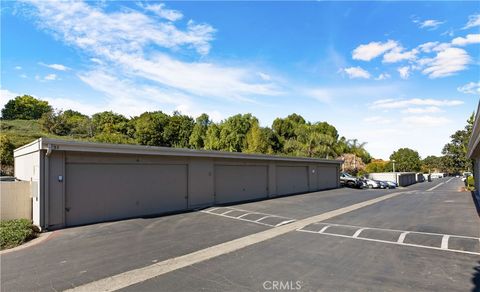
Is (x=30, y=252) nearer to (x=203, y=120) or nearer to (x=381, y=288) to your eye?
(x=381, y=288)

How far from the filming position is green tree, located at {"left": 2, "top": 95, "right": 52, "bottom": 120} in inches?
3258

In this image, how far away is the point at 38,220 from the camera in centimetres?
1109

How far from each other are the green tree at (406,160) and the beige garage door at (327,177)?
4837 cm

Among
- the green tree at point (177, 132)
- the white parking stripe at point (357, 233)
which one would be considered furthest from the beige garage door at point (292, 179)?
the green tree at point (177, 132)

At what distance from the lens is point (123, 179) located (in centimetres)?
1380

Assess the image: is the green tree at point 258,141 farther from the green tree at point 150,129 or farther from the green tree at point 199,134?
the green tree at point 150,129

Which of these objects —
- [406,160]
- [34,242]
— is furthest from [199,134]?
[34,242]

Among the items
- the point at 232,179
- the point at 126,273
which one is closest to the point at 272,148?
the point at 232,179

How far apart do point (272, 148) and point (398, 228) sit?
4131 centimetres

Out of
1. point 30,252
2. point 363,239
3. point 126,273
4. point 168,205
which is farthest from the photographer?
point 168,205

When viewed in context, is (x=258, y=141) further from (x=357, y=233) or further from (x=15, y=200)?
(x=15, y=200)

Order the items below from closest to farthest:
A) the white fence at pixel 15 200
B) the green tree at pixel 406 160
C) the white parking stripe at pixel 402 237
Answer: the white parking stripe at pixel 402 237 → the white fence at pixel 15 200 → the green tree at pixel 406 160

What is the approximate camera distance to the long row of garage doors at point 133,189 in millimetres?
12219

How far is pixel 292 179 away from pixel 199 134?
38907 millimetres
